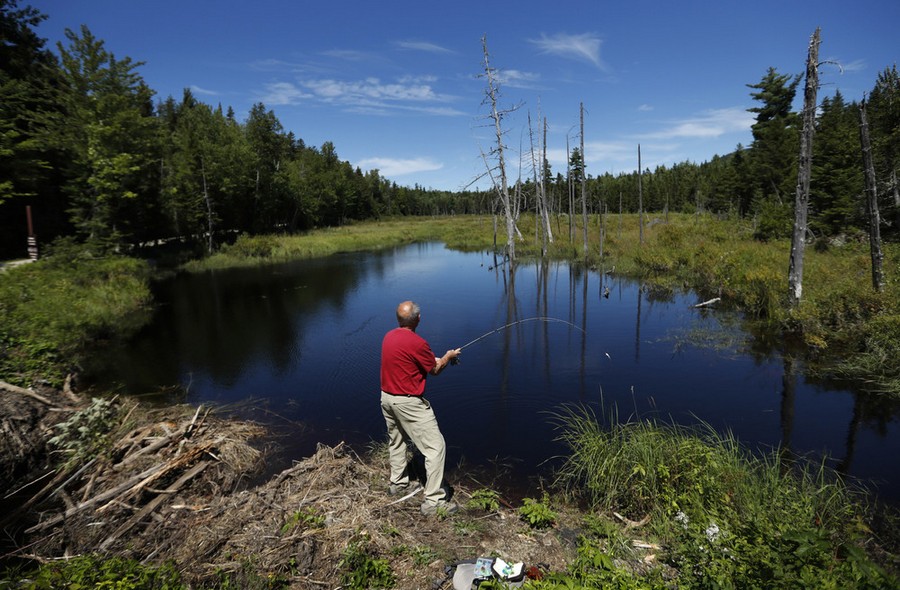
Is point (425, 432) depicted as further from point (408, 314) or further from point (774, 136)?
point (774, 136)

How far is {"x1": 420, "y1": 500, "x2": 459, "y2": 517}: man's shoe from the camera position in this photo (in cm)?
536

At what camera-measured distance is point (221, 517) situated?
17.0 ft

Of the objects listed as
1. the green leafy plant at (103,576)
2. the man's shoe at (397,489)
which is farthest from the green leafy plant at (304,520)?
the green leafy plant at (103,576)

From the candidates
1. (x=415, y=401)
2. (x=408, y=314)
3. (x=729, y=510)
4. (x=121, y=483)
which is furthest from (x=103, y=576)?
(x=729, y=510)

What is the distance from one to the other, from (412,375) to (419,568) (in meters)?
2.08

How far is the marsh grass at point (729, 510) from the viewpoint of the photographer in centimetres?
324

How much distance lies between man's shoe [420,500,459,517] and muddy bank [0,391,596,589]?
0.09m

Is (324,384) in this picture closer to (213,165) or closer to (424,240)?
(213,165)

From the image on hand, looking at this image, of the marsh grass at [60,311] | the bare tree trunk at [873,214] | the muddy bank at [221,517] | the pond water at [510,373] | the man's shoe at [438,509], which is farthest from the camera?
the bare tree trunk at [873,214]

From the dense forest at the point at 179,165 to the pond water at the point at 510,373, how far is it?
854 cm

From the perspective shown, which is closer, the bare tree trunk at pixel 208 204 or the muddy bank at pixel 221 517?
the muddy bank at pixel 221 517

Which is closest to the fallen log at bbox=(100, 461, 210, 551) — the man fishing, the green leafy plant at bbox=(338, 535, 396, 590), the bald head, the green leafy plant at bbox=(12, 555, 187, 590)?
the green leafy plant at bbox=(12, 555, 187, 590)

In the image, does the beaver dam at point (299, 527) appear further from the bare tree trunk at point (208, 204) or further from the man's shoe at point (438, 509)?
the bare tree trunk at point (208, 204)

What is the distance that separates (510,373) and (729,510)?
22.8 ft
